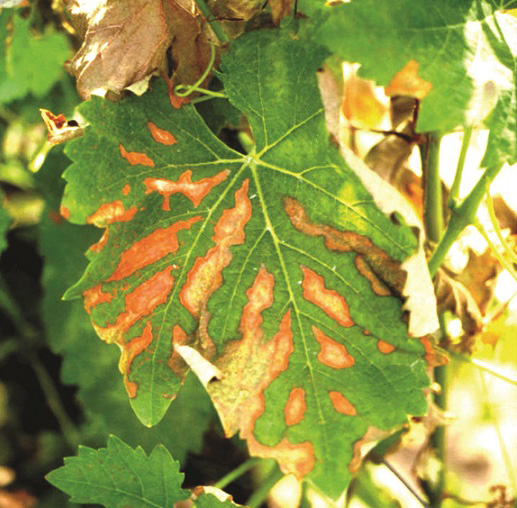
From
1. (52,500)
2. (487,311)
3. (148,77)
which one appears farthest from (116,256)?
(52,500)

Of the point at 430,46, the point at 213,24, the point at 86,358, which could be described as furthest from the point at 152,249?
the point at 86,358

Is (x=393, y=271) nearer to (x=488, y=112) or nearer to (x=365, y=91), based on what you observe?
(x=488, y=112)

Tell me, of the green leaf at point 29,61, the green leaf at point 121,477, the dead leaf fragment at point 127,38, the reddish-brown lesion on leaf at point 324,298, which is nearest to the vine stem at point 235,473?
the green leaf at point 121,477

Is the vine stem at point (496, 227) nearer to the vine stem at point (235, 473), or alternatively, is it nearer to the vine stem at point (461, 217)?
the vine stem at point (461, 217)

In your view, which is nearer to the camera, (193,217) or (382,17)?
(382,17)

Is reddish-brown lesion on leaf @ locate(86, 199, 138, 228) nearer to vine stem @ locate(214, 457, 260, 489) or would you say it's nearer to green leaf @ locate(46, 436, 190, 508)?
green leaf @ locate(46, 436, 190, 508)

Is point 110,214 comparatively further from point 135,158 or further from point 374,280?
point 374,280
